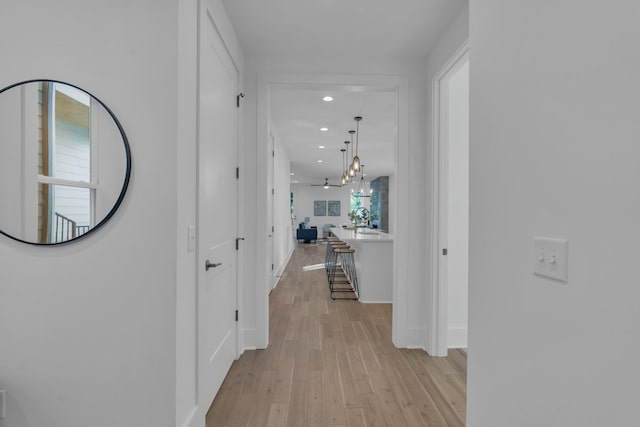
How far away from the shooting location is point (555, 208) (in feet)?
2.95

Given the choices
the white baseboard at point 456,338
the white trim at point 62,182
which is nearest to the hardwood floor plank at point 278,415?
the white trim at point 62,182

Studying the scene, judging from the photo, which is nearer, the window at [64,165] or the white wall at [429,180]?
the window at [64,165]

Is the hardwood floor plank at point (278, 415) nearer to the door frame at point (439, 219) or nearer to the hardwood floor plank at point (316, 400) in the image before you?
the hardwood floor plank at point (316, 400)

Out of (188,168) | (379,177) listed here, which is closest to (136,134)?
(188,168)

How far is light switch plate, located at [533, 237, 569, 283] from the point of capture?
86cm

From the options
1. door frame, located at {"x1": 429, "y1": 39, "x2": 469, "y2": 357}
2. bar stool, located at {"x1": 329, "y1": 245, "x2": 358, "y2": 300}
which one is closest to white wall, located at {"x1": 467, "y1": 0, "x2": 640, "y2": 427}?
door frame, located at {"x1": 429, "y1": 39, "x2": 469, "y2": 357}

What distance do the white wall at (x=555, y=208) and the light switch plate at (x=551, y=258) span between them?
2 cm

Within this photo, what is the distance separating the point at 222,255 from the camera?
2223mm

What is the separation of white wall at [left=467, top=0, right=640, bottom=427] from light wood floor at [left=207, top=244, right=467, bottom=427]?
0.83 m

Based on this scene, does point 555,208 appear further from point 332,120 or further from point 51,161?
point 332,120

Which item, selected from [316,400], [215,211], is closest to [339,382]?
[316,400]

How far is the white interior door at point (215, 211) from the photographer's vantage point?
1.77m

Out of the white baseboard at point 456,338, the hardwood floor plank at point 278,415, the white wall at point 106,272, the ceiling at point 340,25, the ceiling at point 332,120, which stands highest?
the ceiling at point 332,120

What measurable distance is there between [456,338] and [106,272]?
111 inches
